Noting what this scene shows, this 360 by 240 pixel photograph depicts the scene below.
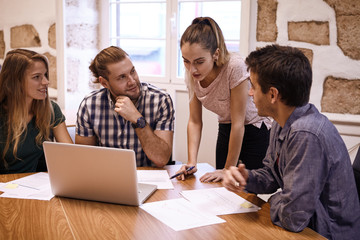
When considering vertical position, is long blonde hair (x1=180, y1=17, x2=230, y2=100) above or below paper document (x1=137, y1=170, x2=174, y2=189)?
above

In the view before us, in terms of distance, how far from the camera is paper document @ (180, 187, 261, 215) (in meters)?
1.20

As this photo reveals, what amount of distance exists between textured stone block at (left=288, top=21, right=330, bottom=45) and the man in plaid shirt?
1.12m

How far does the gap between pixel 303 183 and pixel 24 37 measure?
119 inches

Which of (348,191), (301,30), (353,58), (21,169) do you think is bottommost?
(21,169)

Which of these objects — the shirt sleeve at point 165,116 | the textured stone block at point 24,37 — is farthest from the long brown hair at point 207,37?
the textured stone block at point 24,37

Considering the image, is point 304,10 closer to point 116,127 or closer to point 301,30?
point 301,30

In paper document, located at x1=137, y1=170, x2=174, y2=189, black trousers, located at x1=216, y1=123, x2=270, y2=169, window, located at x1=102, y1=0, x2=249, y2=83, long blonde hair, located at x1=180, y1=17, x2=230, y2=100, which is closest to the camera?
paper document, located at x1=137, y1=170, x2=174, y2=189

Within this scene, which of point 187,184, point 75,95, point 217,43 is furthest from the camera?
point 75,95

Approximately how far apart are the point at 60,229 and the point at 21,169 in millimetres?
870

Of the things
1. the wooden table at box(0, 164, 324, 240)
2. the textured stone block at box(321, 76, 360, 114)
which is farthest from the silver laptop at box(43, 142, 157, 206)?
the textured stone block at box(321, 76, 360, 114)

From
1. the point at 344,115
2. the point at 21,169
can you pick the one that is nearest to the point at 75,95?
the point at 21,169

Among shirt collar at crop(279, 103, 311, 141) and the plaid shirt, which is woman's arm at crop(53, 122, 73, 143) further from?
shirt collar at crop(279, 103, 311, 141)

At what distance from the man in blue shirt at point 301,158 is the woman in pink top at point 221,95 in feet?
1.33

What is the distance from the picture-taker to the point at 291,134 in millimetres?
1100
